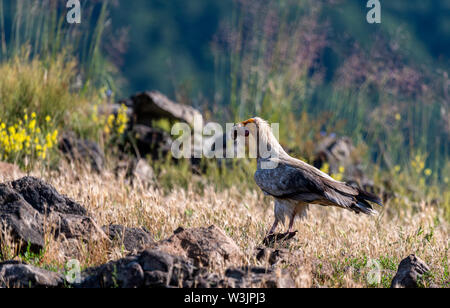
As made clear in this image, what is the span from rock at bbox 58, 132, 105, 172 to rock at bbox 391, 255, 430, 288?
189 inches

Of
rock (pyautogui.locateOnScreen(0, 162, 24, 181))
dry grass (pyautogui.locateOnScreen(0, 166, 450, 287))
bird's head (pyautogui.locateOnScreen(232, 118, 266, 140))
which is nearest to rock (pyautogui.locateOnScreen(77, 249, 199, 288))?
dry grass (pyautogui.locateOnScreen(0, 166, 450, 287))

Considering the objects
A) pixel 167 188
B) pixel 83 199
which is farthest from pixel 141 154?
pixel 83 199

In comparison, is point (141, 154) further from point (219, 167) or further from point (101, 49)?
point (101, 49)

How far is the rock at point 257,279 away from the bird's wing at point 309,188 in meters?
1.26

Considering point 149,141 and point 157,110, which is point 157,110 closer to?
point 157,110

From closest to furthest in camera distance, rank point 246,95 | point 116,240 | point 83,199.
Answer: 1. point 116,240
2. point 83,199
3. point 246,95

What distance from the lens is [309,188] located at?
4.96m

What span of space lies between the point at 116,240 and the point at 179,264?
1.05 meters

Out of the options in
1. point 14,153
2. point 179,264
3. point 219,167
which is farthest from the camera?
point 219,167

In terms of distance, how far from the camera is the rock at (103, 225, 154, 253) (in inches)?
181

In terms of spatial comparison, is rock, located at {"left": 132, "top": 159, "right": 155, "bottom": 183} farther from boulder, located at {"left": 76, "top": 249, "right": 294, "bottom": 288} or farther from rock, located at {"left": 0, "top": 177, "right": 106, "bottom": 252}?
boulder, located at {"left": 76, "top": 249, "right": 294, "bottom": 288}

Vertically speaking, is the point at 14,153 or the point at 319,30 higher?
the point at 319,30

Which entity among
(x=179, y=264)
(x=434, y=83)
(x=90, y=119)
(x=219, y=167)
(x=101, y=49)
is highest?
(x=101, y=49)

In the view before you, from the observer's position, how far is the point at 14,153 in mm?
7695
